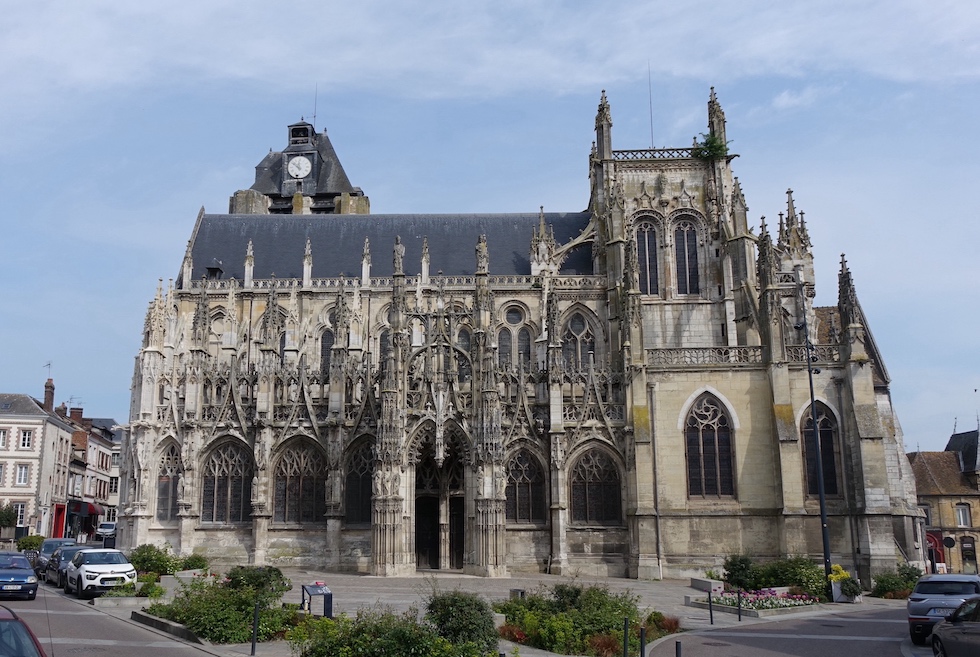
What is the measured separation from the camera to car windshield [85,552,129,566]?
77.8 feet

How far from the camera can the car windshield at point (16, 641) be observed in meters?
8.39

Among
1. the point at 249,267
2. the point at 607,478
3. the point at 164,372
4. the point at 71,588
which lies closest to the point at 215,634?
the point at 71,588

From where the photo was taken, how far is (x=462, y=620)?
42.4 feet

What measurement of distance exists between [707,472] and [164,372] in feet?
73.7

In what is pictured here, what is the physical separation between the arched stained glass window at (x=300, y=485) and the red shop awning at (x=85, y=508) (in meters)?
39.6

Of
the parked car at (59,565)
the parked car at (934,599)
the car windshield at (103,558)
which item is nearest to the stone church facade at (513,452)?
the parked car at (59,565)

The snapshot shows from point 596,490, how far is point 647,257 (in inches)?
630

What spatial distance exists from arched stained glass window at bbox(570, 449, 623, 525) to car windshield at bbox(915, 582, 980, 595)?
15078mm

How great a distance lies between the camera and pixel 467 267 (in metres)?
46.4

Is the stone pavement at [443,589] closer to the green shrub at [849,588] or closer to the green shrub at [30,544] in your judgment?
the green shrub at [849,588]

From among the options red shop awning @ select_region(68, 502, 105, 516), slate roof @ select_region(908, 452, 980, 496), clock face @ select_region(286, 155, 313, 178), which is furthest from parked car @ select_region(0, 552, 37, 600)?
slate roof @ select_region(908, 452, 980, 496)

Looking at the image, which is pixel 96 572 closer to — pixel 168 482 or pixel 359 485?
pixel 359 485

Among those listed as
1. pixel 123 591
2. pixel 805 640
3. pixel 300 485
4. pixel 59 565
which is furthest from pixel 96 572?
pixel 805 640

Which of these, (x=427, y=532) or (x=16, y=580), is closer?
(x=16, y=580)
